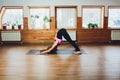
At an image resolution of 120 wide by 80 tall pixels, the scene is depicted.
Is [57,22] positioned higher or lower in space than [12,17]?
lower

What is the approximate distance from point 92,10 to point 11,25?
3710 mm

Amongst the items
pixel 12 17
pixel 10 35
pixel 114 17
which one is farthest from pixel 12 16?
pixel 114 17

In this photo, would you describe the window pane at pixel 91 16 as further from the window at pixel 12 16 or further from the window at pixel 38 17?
the window at pixel 12 16

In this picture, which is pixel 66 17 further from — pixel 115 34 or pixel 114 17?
pixel 115 34

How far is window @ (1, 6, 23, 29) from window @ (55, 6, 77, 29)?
→ 1.67 meters

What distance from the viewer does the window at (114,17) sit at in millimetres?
9789

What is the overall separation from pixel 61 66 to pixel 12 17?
5164 millimetres

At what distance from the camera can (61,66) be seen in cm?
559

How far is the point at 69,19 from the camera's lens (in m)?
9.86

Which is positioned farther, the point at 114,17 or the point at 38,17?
the point at 114,17

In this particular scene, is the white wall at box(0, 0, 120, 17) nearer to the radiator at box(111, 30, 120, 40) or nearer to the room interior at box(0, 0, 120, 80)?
the room interior at box(0, 0, 120, 80)

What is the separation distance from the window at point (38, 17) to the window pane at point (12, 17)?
0.48m

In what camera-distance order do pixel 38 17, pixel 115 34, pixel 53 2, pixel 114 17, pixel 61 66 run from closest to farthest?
pixel 61 66 → pixel 53 2 → pixel 115 34 → pixel 38 17 → pixel 114 17

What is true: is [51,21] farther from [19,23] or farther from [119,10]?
[119,10]
